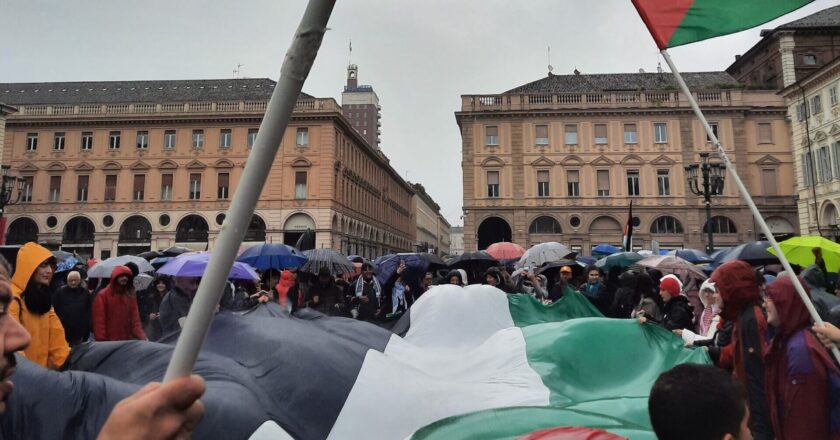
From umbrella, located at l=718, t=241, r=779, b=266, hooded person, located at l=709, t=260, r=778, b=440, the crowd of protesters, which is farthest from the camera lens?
umbrella, located at l=718, t=241, r=779, b=266

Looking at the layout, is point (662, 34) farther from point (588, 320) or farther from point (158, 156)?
point (158, 156)

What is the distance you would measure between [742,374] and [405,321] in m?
4.95

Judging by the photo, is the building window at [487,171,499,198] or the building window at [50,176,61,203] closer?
the building window at [487,171,499,198]

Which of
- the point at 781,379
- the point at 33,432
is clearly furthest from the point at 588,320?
the point at 33,432

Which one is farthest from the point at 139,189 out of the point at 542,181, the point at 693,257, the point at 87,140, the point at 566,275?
the point at 566,275

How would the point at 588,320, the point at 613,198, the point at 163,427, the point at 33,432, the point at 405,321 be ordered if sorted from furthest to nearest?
the point at 613,198, the point at 405,321, the point at 588,320, the point at 33,432, the point at 163,427

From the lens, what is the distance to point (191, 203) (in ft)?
135

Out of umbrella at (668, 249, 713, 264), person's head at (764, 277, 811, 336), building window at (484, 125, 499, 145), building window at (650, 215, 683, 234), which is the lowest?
person's head at (764, 277, 811, 336)

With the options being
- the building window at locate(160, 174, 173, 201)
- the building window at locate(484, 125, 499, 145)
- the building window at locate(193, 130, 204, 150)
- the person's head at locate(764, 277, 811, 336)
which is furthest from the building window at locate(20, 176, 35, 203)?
the person's head at locate(764, 277, 811, 336)

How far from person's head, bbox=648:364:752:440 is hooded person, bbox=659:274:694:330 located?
449 centimetres

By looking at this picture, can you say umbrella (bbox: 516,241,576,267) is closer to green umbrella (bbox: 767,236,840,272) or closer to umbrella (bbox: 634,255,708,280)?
umbrella (bbox: 634,255,708,280)

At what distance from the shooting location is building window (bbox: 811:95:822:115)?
33.0 m

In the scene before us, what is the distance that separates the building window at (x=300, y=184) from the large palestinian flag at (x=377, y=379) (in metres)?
35.3

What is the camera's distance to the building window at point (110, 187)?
41469 millimetres
